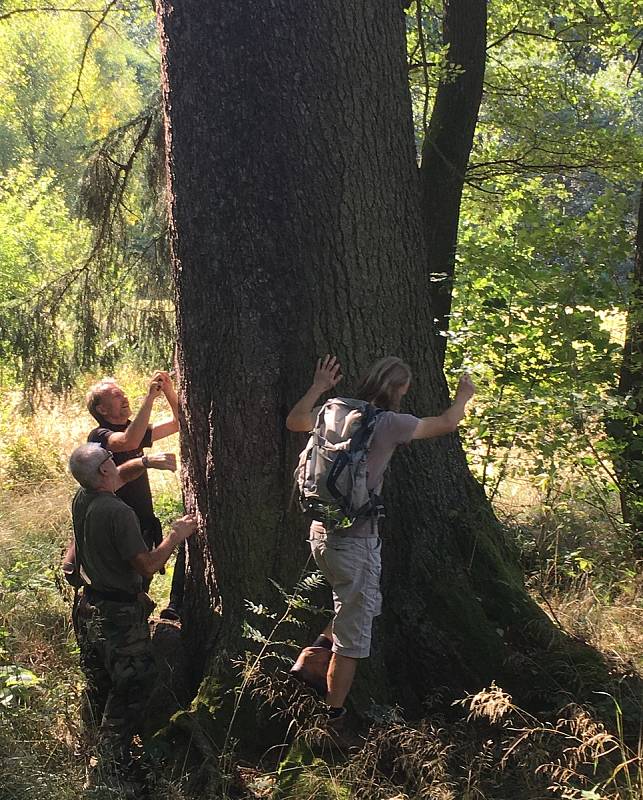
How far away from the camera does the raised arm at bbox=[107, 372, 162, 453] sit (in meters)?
3.90

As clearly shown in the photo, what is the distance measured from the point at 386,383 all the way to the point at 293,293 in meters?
0.63

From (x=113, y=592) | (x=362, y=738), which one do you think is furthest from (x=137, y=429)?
(x=362, y=738)

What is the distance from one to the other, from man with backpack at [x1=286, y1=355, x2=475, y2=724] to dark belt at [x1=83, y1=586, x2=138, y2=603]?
866 millimetres

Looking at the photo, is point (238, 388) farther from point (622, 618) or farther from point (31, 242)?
point (31, 242)

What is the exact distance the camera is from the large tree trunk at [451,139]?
586 cm

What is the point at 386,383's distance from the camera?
3162 mm

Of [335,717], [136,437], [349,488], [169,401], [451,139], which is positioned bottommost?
[335,717]

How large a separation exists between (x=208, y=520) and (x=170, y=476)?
5.45 m

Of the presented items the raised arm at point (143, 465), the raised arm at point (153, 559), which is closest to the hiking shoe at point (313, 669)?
the raised arm at point (153, 559)

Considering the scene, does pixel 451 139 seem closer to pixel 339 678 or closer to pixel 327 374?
pixel 327 374

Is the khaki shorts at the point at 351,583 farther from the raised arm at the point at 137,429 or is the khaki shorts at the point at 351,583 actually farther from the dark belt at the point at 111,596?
the raised arm at the point at 137,429

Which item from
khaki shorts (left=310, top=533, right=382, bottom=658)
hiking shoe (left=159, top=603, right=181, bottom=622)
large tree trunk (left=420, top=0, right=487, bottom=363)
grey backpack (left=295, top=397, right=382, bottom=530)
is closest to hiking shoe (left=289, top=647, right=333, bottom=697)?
khaki shorts (left=310, top=533, right=382, bottom=658)

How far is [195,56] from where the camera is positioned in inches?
131

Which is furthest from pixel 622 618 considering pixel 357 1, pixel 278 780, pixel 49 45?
pixel 49 45
